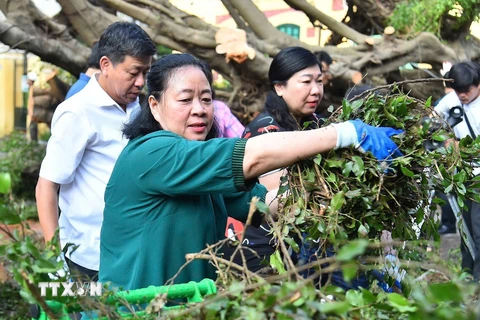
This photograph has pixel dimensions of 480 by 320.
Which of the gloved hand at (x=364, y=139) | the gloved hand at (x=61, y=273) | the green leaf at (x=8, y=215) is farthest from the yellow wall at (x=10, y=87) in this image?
the green leaf at (x=8, y=215)

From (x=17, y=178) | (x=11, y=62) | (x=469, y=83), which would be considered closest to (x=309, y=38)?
(x=11, y=62)

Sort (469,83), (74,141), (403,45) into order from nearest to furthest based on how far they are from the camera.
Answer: (74,141) < (469,83) < (403,45)

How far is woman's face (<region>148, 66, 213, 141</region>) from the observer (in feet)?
9.55

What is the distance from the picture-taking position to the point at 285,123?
4.25 meters

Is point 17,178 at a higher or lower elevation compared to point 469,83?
lower

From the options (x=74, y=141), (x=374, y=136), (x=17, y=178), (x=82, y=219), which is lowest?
(x=17, y=178)

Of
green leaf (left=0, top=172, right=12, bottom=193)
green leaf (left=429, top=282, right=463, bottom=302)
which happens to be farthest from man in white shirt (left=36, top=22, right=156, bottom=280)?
green leaf (left=429, top=282, right=463, bottom=302)

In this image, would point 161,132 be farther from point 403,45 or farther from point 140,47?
point 403,45

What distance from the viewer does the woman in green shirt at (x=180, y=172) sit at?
2.60m

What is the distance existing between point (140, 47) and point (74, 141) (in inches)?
23.5

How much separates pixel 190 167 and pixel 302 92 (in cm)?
201

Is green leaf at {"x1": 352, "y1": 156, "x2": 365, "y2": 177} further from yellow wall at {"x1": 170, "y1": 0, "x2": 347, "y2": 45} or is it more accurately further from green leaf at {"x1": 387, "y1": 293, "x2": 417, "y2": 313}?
yellow wall at {"x1": 170, "y1": 0, "x2": 347, "y2": 45}

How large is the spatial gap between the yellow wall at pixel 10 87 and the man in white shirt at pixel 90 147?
64.7 ft

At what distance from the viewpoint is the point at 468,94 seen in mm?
6578
